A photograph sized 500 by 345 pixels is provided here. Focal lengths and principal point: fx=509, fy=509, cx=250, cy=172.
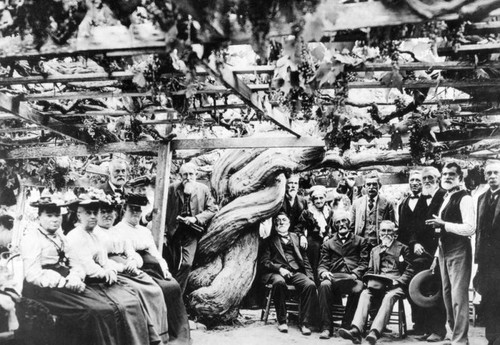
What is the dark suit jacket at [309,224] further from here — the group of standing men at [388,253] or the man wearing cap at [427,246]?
the man wearing cap at [427,246]

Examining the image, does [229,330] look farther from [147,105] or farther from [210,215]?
[147,105]

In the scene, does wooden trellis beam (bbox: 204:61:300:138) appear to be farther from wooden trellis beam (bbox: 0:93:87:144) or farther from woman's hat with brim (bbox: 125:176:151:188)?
woman's hat with brim (bbox: 125:176:151:188)

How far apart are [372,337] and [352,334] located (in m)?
0.28

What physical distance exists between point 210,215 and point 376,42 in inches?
217

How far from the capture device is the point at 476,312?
6676 millimetres

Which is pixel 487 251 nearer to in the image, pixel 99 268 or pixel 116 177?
pixel 99 268

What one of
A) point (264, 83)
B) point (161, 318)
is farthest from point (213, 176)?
point (264, 83)

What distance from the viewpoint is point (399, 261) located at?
23.1 feet

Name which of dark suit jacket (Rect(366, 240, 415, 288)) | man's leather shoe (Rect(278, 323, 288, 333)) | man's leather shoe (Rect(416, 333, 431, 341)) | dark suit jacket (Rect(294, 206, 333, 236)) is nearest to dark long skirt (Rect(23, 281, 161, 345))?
man's leather shoe (Rect(278, 323, 288, 333))

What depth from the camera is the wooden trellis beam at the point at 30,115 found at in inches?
198

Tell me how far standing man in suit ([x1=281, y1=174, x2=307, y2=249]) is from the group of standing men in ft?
0.06

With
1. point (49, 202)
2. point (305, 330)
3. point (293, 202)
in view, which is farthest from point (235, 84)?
point (293, 202)

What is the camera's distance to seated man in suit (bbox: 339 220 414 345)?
22.1 ft

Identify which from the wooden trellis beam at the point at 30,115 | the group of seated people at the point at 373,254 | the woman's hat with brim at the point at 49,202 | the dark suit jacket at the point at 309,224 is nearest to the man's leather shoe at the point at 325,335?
the group of seated people at the point at 373,254
